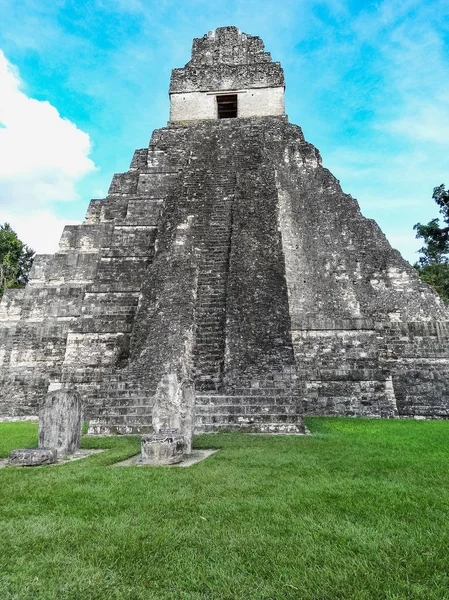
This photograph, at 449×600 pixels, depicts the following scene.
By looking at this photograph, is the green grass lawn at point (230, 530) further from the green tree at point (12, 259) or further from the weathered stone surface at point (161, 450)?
the green tree at point (12, 259)

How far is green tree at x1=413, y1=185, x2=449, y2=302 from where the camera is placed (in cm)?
1997

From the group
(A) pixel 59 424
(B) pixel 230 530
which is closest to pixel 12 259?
(A) pixel 59 424

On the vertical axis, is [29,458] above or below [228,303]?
below

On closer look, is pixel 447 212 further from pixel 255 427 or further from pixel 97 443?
pixel 97 443

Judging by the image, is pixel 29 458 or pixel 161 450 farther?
pixel 161 450

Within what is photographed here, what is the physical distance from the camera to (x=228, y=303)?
10531mm

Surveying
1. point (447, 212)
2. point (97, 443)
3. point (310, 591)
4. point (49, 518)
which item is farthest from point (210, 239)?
point (447, 212)

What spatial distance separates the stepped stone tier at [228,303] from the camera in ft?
29.7

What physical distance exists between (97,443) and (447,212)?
18.9m

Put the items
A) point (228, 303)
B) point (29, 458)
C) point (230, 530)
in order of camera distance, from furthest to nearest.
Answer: point (228, 303)
point (29, 458)
point (230, 530)

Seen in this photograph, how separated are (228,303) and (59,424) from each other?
5.18 meters

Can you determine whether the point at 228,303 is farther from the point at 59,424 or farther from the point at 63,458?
the point at 63,458

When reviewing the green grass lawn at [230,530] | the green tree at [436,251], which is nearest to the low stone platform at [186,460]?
the green grass lawn at [230,530]

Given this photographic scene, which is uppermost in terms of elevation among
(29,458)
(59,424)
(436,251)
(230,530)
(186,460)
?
(436,251)
